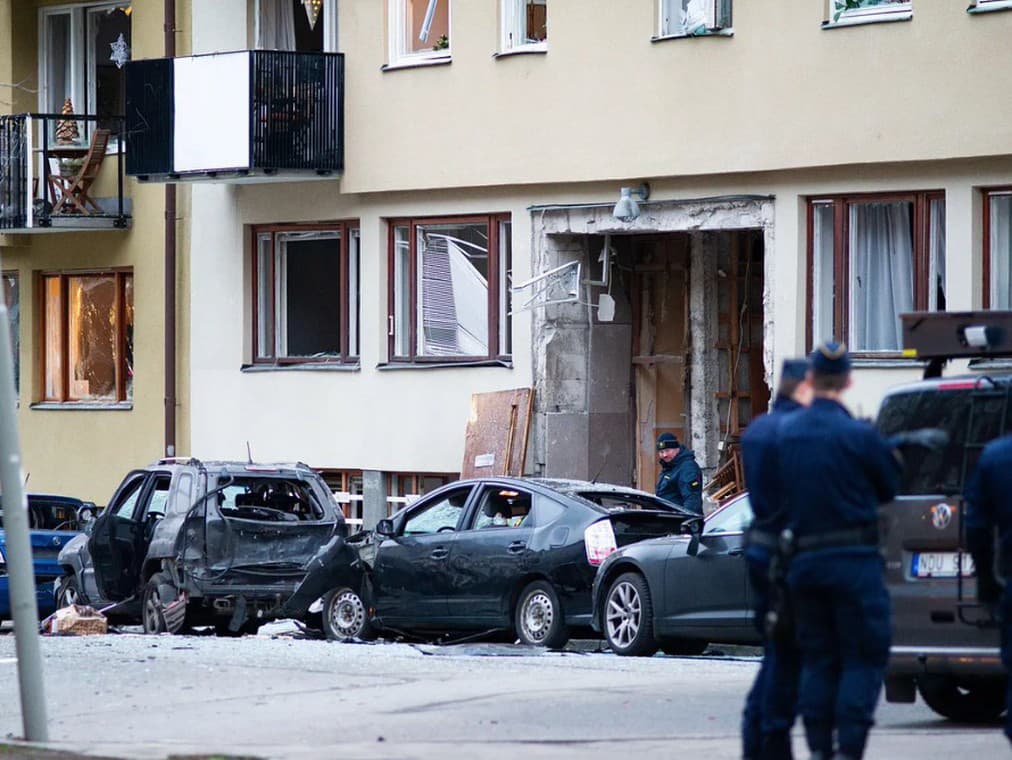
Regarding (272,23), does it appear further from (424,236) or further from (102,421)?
(102,421)

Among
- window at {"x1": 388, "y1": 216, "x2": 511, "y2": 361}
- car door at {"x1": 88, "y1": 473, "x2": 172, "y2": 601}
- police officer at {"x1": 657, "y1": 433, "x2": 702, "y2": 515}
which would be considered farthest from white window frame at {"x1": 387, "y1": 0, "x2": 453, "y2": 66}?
car door at {"x1": 88, "y1": 473, "x2": 172, "y2": 601}

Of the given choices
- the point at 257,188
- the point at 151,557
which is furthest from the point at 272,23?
the point at 151,557

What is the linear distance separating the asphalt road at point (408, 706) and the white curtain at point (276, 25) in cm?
1142

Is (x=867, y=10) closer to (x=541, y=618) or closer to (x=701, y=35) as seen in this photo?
(x=701, y=35)

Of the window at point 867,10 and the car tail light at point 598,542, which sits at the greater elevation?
the window at point 867,10

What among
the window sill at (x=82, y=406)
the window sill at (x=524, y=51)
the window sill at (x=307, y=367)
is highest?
the window sill at (x=524, y=51)

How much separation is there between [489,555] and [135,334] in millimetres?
11921

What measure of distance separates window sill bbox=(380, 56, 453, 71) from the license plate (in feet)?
46.5

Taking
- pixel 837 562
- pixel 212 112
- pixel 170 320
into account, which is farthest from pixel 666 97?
pixel 837 562

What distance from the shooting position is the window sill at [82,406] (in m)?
Answer: 29.2

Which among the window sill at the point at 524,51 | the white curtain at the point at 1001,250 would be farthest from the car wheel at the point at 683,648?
the window sill at the point at 524,51

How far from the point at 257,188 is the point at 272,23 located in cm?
A: 210

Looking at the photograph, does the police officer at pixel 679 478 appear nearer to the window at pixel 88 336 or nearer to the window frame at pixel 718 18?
the window frame at pixel 718 18

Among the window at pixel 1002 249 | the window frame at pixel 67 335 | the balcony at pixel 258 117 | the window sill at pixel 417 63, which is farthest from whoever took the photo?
the window frame at pixel 67 335
